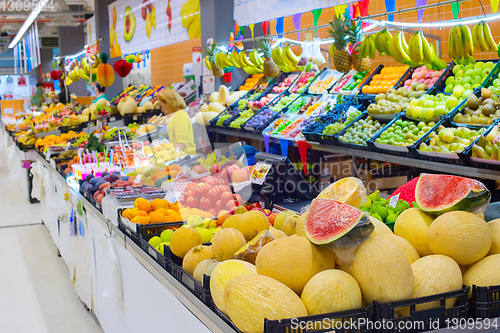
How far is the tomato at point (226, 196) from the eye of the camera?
2.53 metres

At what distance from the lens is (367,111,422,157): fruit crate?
155 inches

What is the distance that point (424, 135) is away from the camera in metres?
3.89

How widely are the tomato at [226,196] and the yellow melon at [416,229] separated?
1.11 m

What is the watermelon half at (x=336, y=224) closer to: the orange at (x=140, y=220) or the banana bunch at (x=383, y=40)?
the orange at (x=140, y=220)

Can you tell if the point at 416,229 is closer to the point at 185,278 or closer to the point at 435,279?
the point at 435,279

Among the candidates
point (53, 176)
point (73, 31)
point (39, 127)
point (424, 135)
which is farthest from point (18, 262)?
point (73, 31)

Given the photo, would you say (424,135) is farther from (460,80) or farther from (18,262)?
(18,262)

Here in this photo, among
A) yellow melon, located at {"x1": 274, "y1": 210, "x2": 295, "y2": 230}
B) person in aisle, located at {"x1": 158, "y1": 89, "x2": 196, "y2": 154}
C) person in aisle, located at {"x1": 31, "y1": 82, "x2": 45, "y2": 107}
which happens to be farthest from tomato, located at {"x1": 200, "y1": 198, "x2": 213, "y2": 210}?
person in aisle, located at {"x1": 31, "y1": 82, "x2": 45, "y2": 107}

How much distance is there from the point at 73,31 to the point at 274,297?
59.6 ft

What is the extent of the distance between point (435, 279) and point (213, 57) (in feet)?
21.0

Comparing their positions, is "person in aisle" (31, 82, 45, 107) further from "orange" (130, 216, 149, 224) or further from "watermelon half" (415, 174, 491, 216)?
"watermelon half" (415, 174, 491, 216)

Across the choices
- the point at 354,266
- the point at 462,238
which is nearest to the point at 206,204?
the point at 354,266

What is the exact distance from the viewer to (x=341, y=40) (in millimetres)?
5180

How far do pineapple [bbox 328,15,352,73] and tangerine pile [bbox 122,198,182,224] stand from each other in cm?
324
